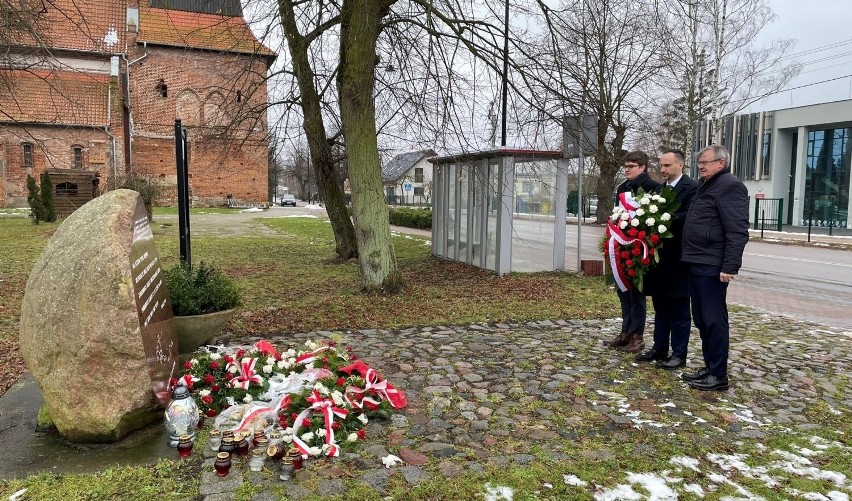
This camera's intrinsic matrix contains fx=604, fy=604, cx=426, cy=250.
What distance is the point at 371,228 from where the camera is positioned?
30.7 feet

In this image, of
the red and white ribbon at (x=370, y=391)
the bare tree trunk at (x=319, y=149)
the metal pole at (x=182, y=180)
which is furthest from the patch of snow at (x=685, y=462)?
the bare tree trunk at (x=319, y=149)

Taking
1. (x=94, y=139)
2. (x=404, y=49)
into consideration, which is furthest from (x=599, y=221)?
(x=94, y=139)

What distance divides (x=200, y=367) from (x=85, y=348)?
132 centimetres

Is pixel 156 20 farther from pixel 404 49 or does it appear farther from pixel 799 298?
pixel 799 298

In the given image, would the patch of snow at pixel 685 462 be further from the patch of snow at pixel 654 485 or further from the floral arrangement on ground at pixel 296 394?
the floral arrangement on ground at pixel 296 394

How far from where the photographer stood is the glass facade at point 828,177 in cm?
3466

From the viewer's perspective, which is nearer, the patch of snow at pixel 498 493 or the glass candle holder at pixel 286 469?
the patch of snow at pixel 498 493

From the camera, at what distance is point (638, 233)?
550cm

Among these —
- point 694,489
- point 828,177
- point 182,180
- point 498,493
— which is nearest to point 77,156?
point 182,180

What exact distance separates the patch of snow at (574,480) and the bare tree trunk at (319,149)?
382 inches

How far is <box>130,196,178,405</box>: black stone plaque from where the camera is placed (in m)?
3.78

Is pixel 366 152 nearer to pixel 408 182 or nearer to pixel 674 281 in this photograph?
pixel 674 281

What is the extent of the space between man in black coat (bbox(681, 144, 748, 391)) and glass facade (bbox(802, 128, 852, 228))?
3482 cm

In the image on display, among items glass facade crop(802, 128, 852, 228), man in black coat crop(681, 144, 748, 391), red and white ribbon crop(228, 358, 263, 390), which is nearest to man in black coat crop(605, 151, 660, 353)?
man in black coat crop(681, 144, 748, 391)
